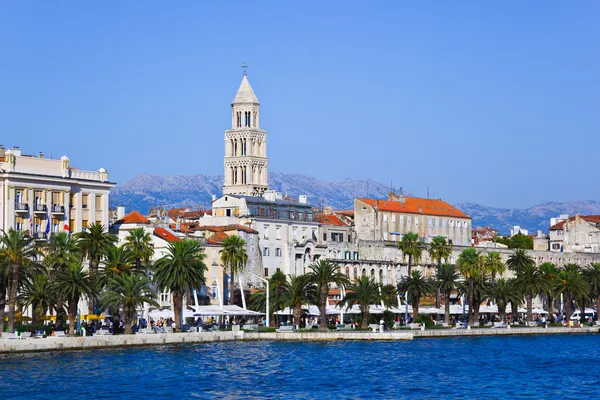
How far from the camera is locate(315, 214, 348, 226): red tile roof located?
526ft

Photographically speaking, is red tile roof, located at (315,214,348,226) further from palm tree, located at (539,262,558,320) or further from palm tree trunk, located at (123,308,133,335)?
palm tree trunk, located at (123,308,133,335)

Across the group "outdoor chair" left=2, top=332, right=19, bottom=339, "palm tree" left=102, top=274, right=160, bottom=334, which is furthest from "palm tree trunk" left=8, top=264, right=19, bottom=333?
"palm tree" left=102, top=274, right=160, bottom=334

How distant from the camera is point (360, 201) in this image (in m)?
168

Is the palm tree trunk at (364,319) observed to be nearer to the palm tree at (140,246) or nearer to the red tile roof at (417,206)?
Answer: the palm tree at (140,246)

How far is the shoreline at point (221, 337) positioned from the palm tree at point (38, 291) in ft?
19.7

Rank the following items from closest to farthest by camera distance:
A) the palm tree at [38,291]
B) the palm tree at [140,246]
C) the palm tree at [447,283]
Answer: the palm tree at [38,291] → the palm tree at [140,246] → the palm tree at [447,283]

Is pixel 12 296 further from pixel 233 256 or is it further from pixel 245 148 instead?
pixel 245 148

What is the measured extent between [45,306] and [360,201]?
75.0 metres

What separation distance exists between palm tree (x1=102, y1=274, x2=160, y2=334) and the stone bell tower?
80.8 metres

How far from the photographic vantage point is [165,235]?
130625 millimetres

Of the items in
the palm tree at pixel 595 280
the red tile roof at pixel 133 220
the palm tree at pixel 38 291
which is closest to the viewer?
the palm tree at pixel 38 291

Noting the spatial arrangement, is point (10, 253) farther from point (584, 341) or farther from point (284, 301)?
point (584, 341)

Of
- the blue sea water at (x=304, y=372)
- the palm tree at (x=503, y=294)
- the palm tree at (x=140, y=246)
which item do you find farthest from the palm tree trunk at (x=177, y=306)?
the palm tree at (x=503, y=294)

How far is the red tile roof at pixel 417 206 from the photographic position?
17109cm
